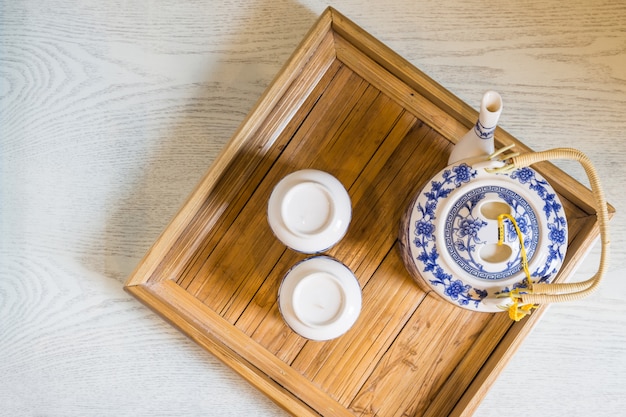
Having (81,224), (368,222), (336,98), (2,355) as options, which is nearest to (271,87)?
(336,98)

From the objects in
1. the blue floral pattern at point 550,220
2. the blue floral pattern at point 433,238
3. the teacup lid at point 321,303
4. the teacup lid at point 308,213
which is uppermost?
the blue floral pattern at point 550,220

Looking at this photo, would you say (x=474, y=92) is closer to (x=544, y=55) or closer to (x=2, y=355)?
(x=544, y=55)

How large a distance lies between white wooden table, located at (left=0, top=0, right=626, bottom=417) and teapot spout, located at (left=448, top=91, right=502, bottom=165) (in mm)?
187

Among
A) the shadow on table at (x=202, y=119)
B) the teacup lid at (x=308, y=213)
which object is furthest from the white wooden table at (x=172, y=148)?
the teacup lid at (x=308, y=213)

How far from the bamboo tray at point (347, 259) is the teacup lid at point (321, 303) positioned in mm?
59

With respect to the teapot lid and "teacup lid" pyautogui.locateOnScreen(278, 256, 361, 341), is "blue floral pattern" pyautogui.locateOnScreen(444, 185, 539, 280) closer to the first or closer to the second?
the teapot lid

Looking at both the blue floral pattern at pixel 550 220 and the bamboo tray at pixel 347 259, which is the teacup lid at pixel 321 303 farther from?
the blue floral pattern at pixel 550 220

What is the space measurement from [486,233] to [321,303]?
20 centimetres

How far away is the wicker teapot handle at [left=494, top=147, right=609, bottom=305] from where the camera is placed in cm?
52

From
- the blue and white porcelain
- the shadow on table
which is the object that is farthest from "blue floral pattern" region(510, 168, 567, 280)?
the shadow on table

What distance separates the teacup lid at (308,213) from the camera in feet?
2.02

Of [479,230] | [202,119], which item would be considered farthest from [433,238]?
[202,119]

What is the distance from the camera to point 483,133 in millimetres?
552

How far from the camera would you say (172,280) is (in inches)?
27.6
